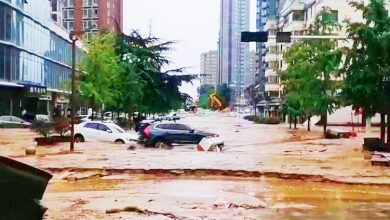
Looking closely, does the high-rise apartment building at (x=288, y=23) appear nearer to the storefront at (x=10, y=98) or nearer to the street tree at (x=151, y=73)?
the street tree at (x=151, y=73)

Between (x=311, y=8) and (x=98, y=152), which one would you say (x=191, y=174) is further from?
(x=311, y=8)

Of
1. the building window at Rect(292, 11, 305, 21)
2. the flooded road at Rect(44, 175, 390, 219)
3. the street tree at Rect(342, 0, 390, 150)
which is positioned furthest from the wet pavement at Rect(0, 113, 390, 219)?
the building window at Rect(292, 11, 305, 21)

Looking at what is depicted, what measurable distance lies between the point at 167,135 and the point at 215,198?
2075 centimetres

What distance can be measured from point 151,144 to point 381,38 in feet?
41.3

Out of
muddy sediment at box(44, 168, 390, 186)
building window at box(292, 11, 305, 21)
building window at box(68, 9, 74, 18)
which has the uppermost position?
building window at box(68, 9, 74, 18)

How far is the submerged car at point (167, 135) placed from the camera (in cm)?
3547

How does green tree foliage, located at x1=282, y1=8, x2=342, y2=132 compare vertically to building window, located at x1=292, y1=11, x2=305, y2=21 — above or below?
below

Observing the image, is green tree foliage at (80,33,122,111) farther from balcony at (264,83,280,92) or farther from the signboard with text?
balcony at (264,83,280,92)

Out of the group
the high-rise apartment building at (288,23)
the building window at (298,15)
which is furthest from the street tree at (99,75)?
the building window at (298,15)

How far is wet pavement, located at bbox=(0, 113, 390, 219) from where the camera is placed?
1284 cm

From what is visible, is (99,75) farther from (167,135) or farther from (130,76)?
(167,135)

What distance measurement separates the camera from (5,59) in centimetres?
6531

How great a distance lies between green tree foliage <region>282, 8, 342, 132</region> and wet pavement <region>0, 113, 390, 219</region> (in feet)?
69.7

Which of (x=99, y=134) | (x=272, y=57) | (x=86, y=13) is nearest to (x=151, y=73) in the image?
(x=99, y=134)
